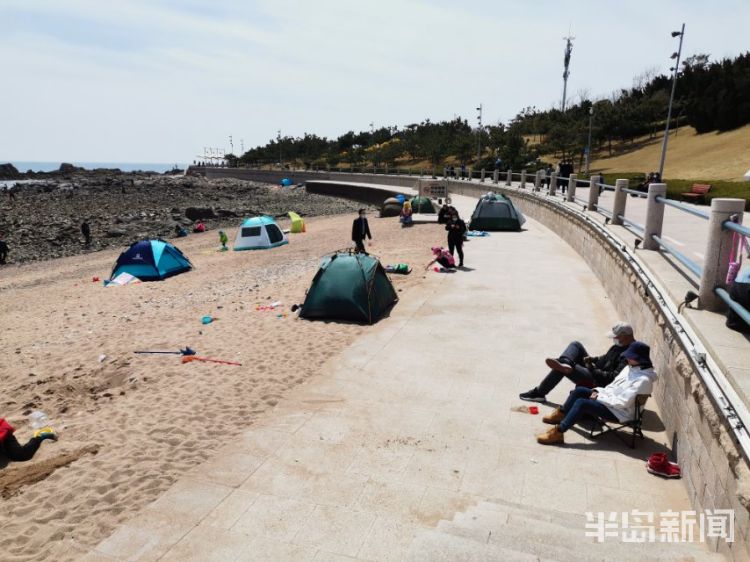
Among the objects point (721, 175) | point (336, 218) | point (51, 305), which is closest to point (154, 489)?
point (51, 305)

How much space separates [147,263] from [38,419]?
11698 mm

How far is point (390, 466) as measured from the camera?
566 centimetres

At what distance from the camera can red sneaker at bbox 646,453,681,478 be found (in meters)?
5.25

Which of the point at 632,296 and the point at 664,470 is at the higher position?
the point at 632,296

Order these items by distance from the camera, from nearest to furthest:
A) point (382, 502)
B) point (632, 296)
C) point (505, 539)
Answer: point (505, 539) < point (382, 502) < point (632, 296)

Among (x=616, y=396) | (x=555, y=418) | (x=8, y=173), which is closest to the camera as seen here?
(x=616, y=396)

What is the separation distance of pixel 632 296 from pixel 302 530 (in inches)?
269

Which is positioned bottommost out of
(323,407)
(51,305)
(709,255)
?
(51,305)

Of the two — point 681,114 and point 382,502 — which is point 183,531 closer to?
point 382,502

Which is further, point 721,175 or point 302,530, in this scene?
point 721,175

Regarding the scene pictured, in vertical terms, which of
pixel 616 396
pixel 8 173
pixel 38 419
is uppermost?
pixel 616 396

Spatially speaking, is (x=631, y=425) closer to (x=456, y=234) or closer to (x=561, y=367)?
(x=561, y=367)

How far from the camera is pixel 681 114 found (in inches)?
2446

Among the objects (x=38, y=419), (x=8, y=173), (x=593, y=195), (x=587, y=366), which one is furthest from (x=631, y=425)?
(x=8, y=173)
